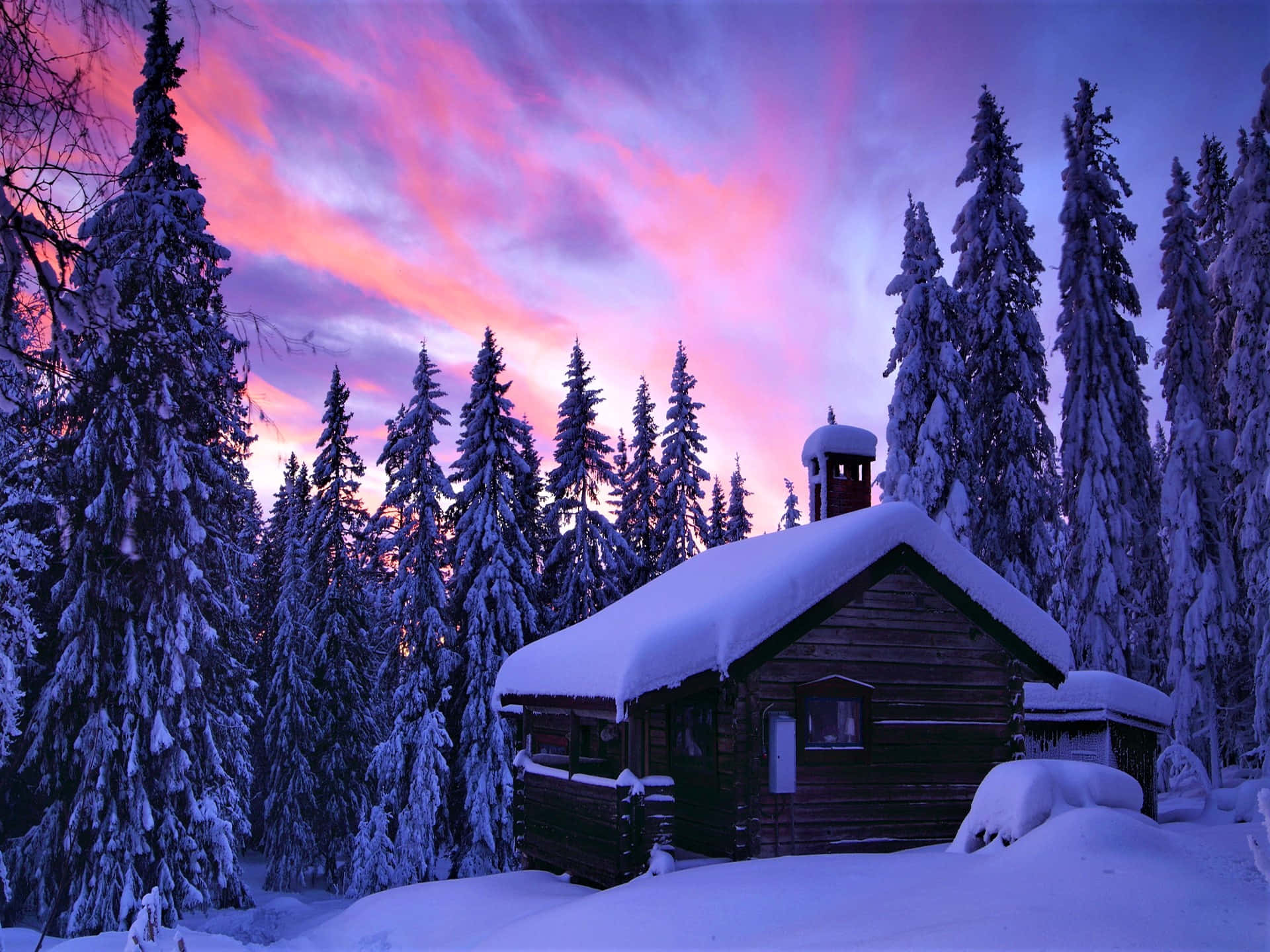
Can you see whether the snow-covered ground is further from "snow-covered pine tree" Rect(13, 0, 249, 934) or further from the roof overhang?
"snow-covered pine tree" Rect(13, 0, 249, 934)

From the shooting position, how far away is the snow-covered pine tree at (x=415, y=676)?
86.3ft

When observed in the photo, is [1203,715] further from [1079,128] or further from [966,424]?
[1079,128]

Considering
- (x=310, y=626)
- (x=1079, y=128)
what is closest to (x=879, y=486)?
(x=1079, y=128)

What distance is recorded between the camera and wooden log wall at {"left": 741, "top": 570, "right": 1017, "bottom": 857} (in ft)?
45.6

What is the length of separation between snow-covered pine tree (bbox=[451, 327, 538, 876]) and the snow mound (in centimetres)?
1623

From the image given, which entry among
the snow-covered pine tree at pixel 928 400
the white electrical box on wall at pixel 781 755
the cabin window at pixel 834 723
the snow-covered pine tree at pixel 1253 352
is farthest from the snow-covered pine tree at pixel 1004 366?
the white electrical box on wall at pixel 781 755

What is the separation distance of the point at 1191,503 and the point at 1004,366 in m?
6.13

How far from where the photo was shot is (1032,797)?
11.5 meters

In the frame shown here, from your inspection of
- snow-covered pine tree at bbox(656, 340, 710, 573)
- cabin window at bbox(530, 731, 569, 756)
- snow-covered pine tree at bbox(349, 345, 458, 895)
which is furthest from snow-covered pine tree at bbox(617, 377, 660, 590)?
cabin window at bbox(530, 731, 569, 756)

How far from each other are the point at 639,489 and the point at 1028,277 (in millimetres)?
16120

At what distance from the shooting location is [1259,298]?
23.6 metres

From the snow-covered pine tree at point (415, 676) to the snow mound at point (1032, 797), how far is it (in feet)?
57.6

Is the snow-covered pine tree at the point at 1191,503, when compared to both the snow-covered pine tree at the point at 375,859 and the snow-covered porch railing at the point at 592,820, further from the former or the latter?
the snow-covered pine tree at the point at 375,859

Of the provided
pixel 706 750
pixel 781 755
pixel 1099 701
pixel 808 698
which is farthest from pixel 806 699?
pixel 1099 701
